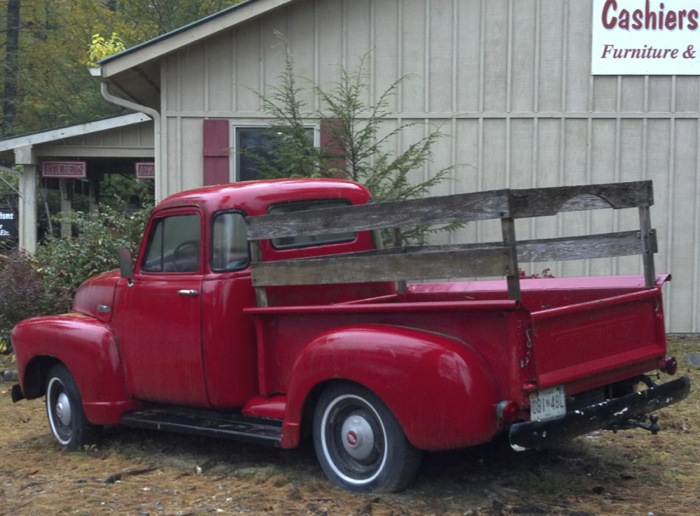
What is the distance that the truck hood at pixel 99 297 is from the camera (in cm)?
686

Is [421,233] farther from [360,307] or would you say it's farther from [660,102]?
[360,307]

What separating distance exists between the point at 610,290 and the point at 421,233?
178 inches

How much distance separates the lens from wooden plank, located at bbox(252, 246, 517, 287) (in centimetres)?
478

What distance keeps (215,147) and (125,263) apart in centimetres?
449

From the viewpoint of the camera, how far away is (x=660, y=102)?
1080 centimetres

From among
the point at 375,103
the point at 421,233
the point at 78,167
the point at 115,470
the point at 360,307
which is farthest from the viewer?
the point at 78,167

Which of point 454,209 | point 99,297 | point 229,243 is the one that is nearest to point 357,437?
point 454,209

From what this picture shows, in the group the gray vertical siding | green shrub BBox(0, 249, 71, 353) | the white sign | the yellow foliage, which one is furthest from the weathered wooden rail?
the yellow foliage

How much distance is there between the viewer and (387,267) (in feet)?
17.5

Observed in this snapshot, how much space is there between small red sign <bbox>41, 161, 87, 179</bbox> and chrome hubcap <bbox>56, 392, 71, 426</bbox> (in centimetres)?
868

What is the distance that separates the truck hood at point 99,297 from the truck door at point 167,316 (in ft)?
0.81

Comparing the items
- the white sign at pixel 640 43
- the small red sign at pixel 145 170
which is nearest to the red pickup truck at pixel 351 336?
the white sign at pixel 640 43

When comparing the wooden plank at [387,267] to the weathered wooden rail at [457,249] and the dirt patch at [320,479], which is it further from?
the dirt patch at [320,479]

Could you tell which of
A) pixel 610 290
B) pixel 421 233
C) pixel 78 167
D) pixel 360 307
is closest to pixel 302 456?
pixel 360 307
